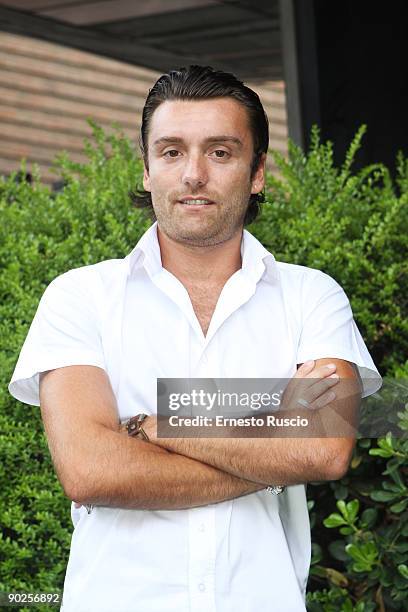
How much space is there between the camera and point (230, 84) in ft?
8.70

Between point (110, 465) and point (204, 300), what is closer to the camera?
point (110, 465)

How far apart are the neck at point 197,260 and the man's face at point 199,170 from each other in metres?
0.04

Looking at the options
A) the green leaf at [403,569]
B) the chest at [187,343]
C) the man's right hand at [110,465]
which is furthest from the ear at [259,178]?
the green leaf at [403,569]

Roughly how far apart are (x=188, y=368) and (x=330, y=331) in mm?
335

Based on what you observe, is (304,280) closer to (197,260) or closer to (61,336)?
(197,260)

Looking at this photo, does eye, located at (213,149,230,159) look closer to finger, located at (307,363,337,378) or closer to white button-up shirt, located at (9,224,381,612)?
white button-up shirt, located at (9,224,381,612)

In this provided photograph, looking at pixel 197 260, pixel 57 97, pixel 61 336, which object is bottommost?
pixel 61 336

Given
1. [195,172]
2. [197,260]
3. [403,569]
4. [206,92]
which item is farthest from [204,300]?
[403,569]

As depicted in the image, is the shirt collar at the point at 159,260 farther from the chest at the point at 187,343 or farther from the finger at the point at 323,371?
the finger at the point at 323,371

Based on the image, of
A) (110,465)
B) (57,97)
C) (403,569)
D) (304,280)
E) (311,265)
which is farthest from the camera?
(57,97)

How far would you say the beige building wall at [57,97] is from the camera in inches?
334

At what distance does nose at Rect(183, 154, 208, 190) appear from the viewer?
250cm

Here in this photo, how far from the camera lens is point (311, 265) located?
331cm

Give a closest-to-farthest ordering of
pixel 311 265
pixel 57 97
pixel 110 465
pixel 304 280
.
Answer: pixel 110 465 → pixel 304 280 → pixel 311 265 → pixel 57 97
